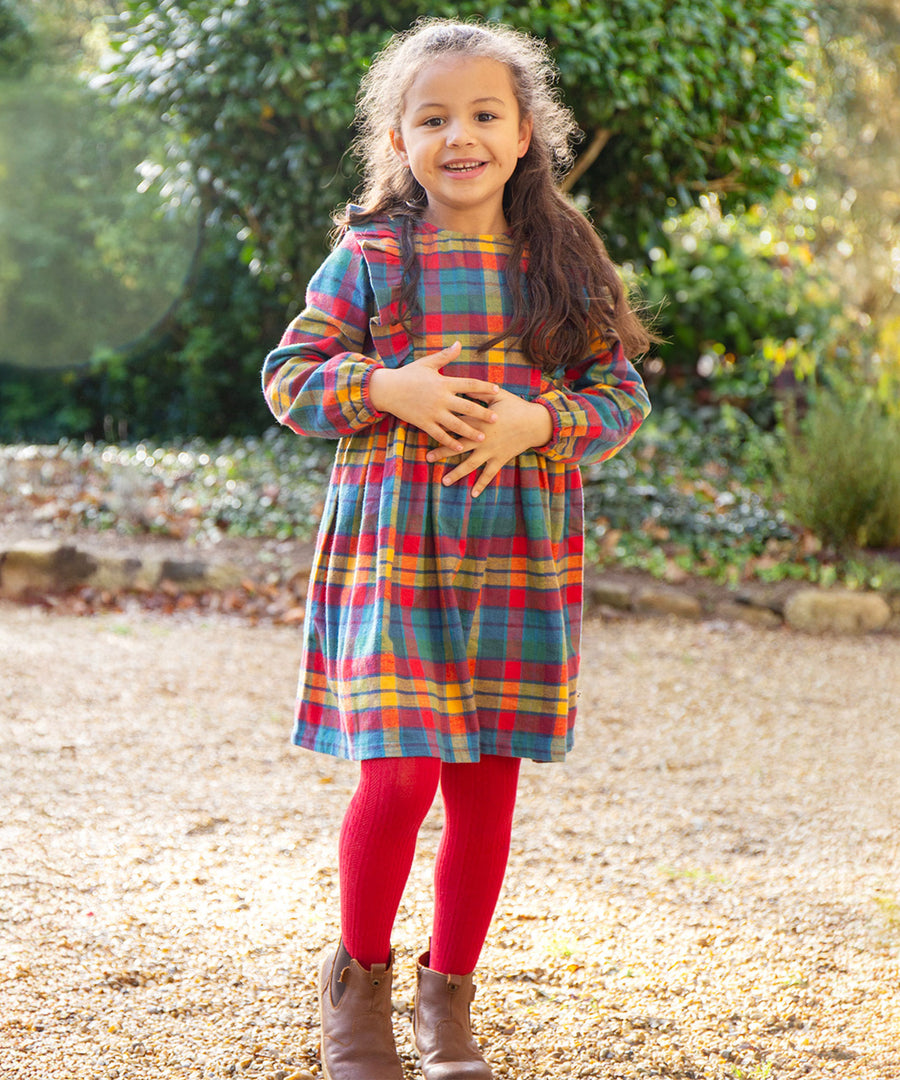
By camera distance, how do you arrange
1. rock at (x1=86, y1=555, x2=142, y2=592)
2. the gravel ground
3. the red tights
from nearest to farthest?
the red tights < the gravel ground < rock at (x1=86, y1=555, x2=142, y2=592)

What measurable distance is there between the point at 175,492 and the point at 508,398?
190 inches

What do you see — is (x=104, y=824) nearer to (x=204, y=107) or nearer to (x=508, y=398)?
(x=508, y=398)

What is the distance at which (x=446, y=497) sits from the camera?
58.3 inches

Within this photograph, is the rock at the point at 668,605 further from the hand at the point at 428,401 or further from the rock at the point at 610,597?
the hand at the point at 428,401

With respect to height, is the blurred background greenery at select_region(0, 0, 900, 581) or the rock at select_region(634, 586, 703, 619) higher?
the blurred background greenery at select_region(0, 0, 900, 581)

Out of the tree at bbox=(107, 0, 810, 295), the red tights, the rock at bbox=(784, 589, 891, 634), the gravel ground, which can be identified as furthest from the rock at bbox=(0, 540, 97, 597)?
the red tights

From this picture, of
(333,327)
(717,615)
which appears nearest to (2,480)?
(717,615)

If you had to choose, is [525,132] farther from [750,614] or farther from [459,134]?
[750,614]

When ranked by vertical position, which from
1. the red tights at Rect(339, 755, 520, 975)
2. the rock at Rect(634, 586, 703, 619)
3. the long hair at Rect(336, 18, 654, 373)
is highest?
the long hair at Rect(336, 18, 654, 373)

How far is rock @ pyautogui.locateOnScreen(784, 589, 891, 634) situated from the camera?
15.7 feet

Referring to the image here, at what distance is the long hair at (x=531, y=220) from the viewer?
5.07 ft

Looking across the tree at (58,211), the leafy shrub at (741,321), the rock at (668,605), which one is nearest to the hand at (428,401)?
the rock at (668,605)

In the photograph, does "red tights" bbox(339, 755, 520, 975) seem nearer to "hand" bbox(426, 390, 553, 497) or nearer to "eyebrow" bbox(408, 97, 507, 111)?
"hand" bbox(426, 390, 553, 497)

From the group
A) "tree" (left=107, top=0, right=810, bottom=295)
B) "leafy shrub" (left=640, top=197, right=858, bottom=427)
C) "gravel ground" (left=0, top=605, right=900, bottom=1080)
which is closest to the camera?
"gravel ground" (left=0, top=605, right=900, bottom=1080)
